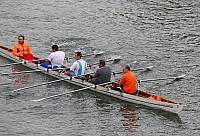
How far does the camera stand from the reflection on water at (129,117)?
25.9 meters

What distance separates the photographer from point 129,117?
88.6ft

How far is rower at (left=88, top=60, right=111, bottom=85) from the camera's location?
96.4 feet

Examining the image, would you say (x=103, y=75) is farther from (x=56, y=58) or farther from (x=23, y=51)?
(x=23, y=51)

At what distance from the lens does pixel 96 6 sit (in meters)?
53.2

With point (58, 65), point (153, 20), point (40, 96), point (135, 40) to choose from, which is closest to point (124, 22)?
point (153, 20)

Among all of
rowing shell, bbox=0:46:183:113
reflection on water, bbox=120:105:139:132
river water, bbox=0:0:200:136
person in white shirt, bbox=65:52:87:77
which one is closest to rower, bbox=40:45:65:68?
rowing shell, bbox=0:46:183:113

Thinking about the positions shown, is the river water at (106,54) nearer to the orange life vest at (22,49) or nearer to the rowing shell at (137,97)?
the rowing shell at (137,97)

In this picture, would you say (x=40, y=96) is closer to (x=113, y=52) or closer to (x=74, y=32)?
(x=113, y=52)

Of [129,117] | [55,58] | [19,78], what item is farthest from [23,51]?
[129,117]

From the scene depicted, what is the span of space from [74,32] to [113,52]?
6.35 meters

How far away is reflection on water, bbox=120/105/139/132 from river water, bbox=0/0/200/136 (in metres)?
0.04

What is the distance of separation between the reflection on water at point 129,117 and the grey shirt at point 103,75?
2.12 metres

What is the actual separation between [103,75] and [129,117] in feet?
11.5

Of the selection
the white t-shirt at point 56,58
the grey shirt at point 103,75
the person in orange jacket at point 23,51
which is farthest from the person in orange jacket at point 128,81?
the person in orange jacket at point 23,51
